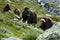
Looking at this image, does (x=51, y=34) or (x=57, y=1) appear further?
(x=57, y=1)

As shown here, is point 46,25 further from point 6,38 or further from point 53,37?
point 53,37

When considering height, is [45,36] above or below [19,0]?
below

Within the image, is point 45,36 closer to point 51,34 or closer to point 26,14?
point 51,34

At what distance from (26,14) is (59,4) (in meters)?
73.2

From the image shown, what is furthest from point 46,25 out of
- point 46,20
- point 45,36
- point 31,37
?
point 45,36

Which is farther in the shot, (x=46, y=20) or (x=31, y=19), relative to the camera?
(x=31, y=19)

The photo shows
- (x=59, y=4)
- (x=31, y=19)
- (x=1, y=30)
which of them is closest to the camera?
(x=1, y=30)

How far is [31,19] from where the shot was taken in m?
27.2

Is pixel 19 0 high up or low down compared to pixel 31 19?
up

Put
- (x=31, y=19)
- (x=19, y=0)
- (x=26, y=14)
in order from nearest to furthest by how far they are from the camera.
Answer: (x=31, y=19) < (x=26, y=14) < (x=19, y=0)

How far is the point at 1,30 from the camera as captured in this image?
47.2ft

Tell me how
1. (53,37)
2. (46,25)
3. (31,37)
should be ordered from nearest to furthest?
(53,37) < (31,37) < (46,25)

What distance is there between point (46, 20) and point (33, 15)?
17.0 feet

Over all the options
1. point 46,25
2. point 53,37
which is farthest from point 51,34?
point 46,25
